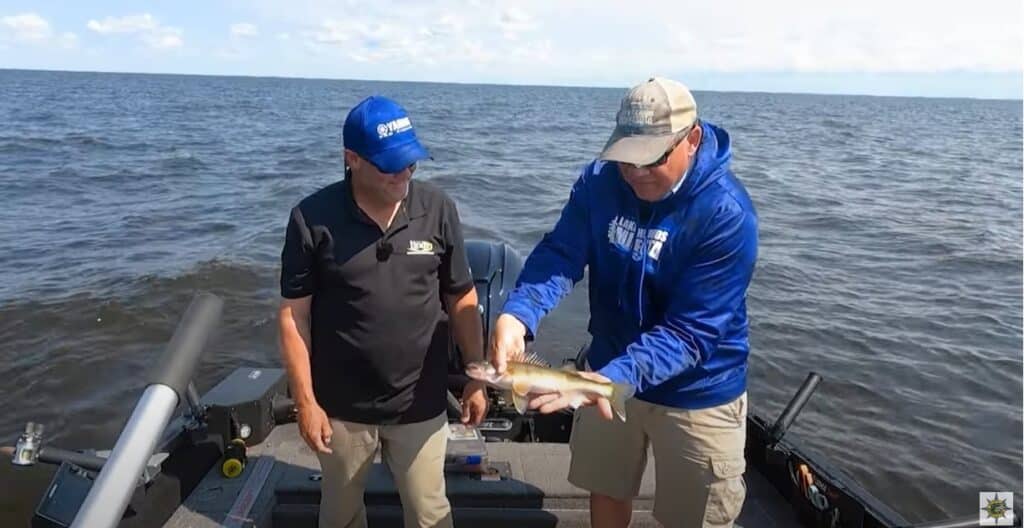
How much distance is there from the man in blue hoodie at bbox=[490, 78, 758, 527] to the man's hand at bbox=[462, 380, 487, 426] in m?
0.47

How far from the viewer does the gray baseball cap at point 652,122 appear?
2920mm

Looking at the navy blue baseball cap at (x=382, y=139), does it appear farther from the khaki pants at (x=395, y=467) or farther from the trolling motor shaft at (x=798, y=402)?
the trolling motor shaft at (x=798, y=402)

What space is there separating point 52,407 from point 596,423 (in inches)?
286

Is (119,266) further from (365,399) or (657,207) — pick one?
(657,207)

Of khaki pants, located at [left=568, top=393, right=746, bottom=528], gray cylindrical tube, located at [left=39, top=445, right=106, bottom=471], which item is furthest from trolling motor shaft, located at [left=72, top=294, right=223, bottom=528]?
gray cylindrical tube, located at [left=39, top=445, right=106, bottom=471]

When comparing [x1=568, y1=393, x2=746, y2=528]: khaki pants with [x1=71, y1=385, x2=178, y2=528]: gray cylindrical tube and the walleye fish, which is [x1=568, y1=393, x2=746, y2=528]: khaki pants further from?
[x1=71, y1=385, x2=178, y2=528]: gray cylindrical tube

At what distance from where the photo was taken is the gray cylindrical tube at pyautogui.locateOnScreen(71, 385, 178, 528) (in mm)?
2025

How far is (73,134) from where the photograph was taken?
32.4 m

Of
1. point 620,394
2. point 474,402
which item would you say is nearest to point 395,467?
point 474,402

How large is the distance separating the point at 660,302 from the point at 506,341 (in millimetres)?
708

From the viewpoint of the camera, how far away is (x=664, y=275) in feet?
10.4

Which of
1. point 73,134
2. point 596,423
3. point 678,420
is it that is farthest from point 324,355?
point 73,134

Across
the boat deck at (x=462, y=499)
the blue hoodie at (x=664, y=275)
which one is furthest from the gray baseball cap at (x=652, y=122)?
the boat deck at (x=462, y=499)

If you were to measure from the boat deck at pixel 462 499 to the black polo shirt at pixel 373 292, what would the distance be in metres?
1.07
